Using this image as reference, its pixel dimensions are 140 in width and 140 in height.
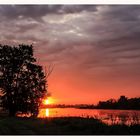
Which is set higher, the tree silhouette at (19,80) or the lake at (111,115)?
the tree silhouette at (19,80)

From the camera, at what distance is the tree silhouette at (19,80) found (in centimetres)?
4975

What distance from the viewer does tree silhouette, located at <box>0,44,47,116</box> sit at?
49.8 meters

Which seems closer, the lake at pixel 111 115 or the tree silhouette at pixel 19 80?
the lake at pixel 111 115

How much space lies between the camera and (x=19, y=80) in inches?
1993

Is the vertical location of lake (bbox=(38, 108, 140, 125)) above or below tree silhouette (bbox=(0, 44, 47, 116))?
below

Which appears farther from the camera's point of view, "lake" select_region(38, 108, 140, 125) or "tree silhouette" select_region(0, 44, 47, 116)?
"tree silhouette" select_region(0, 44, 47, 116)

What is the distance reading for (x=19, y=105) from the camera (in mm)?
49406

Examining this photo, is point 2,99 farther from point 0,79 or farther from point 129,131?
point 129,131
